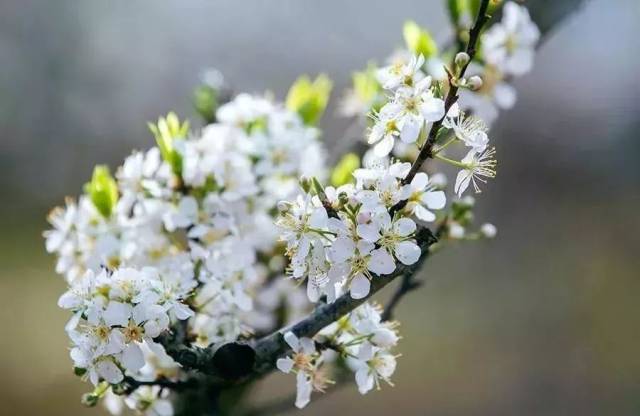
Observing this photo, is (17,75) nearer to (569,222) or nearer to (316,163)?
(569,222)

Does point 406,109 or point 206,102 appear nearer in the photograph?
point 406,109

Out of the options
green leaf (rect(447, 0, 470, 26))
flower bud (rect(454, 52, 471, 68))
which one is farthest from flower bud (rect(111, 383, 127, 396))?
green leaf (rect(447, 0, 470, 26))

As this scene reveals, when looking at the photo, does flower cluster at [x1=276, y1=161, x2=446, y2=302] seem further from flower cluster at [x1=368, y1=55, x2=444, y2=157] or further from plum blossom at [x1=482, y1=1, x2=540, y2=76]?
plum blossom at [x1=482, y1=1, x2=540, y2=76]

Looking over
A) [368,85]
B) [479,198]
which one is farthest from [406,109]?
[479,198]

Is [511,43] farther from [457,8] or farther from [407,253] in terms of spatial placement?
[407,253]

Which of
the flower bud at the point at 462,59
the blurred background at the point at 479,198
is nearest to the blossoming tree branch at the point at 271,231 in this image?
the flower bud at the point at 462,59

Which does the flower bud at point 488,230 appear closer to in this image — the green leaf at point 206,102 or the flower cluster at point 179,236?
the flower cluster at point 179,236
